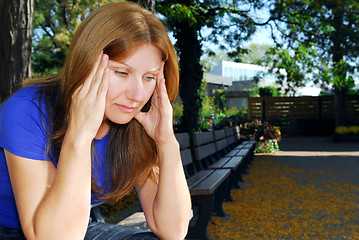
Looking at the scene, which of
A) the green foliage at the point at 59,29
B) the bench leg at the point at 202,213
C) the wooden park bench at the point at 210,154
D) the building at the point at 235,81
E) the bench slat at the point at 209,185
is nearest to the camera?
the bench slat at the point at 209,185

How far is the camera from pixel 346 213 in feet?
16.0

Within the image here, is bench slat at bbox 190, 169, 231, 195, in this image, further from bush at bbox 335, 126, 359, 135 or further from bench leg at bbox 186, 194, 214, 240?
bush at bbox 335, 126, 359, 135

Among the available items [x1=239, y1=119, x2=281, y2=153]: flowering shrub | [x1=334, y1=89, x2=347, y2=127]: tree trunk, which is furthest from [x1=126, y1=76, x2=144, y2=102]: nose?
[x1=334, y1=89, x2=347, y2=127]: tree trunk

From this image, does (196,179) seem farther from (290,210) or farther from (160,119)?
(160,119)

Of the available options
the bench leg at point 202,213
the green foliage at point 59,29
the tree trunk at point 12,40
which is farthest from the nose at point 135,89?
the green foliage at point 59,29

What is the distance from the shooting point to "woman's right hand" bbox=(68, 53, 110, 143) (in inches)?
51.4

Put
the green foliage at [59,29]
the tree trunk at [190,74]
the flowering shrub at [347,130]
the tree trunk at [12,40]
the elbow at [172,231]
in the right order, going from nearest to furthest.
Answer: the elbow at [172,231], the tree trunk at [12,40], the tree trunk at [190,74], the green foliage at [59,29], the flowering shrub at [347,130]

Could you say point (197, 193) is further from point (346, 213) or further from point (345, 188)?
point (345, 188)

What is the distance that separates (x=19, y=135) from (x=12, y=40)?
3399mm

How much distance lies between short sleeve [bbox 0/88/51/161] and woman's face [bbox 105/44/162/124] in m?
0.26

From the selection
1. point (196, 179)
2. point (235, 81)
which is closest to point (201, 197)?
point (196, 179)

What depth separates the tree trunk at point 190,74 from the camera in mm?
9539

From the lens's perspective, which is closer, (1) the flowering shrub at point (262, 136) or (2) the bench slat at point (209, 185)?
(2) the bench slat at point (209, 185)

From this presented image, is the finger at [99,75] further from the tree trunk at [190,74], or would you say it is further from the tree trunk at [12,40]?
the tree trunk at [190,74]
